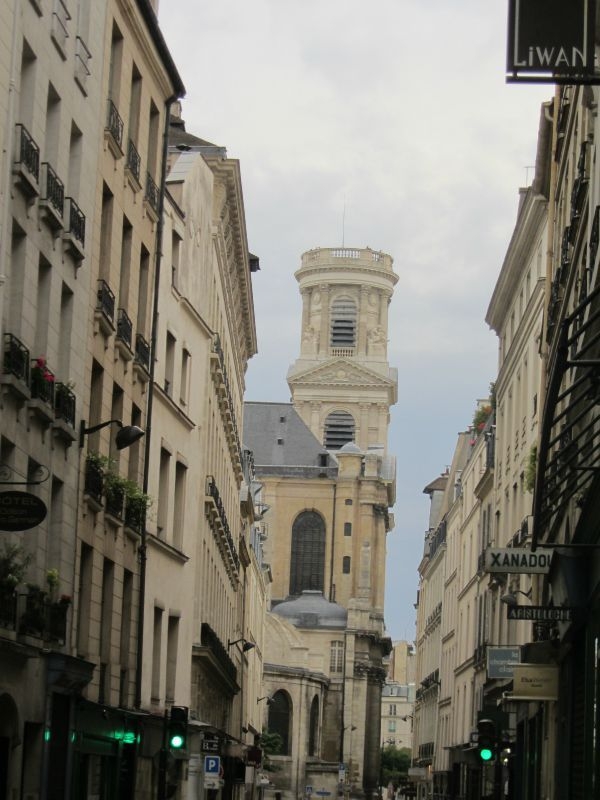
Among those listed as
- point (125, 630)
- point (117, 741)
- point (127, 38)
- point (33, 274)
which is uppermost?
point (127, 38)

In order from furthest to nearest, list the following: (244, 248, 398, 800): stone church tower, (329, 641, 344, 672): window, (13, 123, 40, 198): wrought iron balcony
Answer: (329, 641, 344, 672): window, (244, 248, 398, 800): stone church tower, (13, 123, 40, 198): wrought iron balcony

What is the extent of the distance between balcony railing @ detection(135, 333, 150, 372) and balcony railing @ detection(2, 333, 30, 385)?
338 inches

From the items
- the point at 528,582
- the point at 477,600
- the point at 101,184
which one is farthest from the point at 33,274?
the point at 477,600

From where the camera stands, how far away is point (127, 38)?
89.5ft

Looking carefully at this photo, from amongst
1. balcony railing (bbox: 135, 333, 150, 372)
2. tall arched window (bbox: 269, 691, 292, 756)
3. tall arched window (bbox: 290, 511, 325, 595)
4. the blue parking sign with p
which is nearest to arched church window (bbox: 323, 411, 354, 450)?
tall arched window (bbox: 290, 511, 325, 595)

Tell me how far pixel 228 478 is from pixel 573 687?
31.7 metres

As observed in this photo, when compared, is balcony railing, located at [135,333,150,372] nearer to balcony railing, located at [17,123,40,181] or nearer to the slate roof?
balcony railing, located at [17,123,40,181]

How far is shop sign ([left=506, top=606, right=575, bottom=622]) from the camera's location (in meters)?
20.5

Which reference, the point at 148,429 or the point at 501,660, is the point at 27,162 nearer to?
the point at 148,429

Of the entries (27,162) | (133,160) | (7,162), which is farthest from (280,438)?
(7,162)

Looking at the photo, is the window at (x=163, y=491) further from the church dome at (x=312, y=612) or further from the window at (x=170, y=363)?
the church dome at (x=312, y=612)

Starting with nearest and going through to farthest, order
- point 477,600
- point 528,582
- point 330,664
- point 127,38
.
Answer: point 127,38 → point 528,582 → point 477,600 → point 330,664

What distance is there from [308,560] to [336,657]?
7.73m

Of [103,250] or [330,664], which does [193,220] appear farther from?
[330,664]
